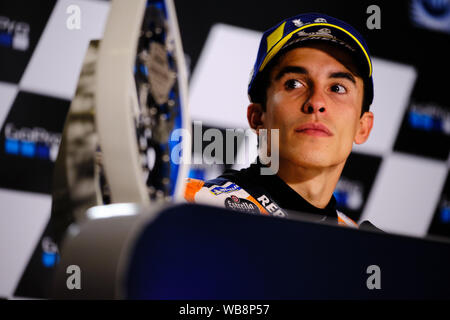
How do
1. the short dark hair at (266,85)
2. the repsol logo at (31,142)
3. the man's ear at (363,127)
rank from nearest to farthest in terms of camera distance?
the short dark hair at (266,85) < the man's ear at (363,127) < the repsol logo at (31,142)

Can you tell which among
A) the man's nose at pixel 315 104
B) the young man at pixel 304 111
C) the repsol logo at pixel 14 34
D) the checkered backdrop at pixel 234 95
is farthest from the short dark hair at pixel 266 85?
the repsol logo at pixel 14 34

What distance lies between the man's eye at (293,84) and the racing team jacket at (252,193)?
193 mm

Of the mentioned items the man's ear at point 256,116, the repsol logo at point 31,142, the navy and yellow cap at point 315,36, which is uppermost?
the navy and yellow cap at point 315,36

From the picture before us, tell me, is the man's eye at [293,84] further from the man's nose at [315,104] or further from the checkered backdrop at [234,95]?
the checkered backdrop at [234,95]

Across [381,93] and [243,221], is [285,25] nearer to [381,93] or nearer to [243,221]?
[243,221]

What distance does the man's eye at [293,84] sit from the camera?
1.06 meters

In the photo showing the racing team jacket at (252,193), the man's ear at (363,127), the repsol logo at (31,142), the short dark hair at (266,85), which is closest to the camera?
the racing team jacket at (252,193)

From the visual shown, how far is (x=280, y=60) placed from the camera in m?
1.09

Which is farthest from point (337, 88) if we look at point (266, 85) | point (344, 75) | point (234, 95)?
point (234, 95)

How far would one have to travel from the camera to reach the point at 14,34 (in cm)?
174

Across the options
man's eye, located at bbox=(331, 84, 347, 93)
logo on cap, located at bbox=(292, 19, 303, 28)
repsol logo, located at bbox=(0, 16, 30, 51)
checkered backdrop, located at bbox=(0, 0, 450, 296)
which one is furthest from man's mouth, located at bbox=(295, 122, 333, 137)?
repsol logo, located at bbox=(0, 16, 30, 51)

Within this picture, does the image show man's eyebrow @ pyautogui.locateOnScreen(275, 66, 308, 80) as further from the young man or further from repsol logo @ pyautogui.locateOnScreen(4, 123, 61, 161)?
repsol logo @ pyautogui.locateOnScreen(4, 123, 61, 161)

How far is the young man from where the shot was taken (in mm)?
1012

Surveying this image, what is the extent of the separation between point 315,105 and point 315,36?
15 cm
